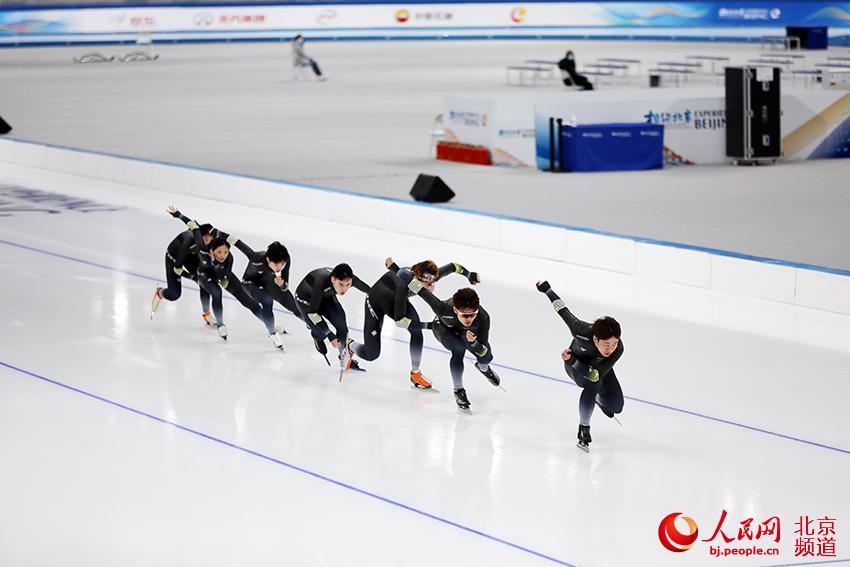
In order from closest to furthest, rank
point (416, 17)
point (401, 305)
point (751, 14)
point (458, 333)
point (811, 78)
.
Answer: point (458, 333)
point (401, 305)
point (811, 78)
point (751, 14)
point (416, 17)

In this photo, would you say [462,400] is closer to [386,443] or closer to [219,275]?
[386,443]

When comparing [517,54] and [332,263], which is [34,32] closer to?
[517,54]

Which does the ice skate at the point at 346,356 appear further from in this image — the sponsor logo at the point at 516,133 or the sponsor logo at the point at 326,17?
the sponsor logo at the point at 326,17

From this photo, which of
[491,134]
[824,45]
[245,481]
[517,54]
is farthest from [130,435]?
[824,45]

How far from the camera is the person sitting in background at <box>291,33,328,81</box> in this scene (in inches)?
1132

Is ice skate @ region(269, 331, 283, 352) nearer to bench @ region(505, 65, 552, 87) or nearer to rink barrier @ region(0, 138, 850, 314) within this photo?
rink barrier @ region(0, 138, 850, 314)

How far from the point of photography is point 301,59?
29703 millimetres

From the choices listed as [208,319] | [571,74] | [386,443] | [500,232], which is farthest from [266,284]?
[571,74]

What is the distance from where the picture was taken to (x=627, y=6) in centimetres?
4322

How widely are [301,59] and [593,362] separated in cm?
2478

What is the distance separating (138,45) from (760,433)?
36.1 meters

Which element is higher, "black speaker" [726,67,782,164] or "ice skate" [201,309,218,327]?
"black speaker" [726,67,782,164]

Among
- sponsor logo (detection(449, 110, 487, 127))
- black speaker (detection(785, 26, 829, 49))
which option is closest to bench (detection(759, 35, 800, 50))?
black speaker (detection(785, 26, 829, 49))

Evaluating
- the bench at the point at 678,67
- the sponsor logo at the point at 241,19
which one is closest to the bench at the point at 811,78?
the bench at the point at 678,67
